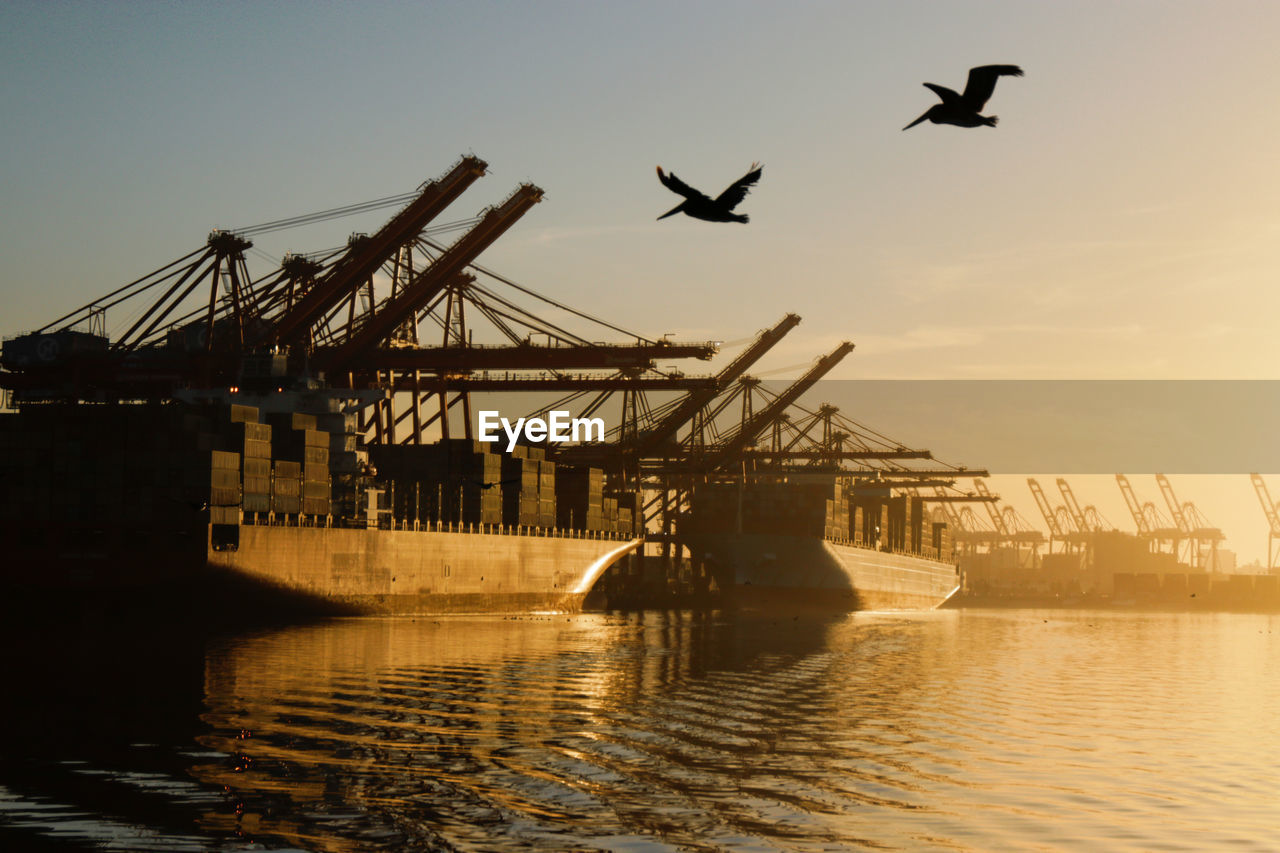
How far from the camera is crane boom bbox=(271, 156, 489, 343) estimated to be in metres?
90.0

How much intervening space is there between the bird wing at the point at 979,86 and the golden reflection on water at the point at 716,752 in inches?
363

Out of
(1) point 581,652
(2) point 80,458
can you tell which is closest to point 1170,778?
(1) point 581,652

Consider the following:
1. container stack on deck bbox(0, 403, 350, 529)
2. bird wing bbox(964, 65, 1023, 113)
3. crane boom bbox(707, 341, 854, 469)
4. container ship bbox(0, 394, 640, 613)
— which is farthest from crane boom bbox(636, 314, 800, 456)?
bird wing bbox(964, 65, 1023, 113)

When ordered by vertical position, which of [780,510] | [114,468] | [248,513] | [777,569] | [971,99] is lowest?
[777,569]

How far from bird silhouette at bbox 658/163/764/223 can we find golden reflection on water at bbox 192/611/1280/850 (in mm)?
7712

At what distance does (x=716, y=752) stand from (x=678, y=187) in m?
12.7

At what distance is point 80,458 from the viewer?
2263 inches

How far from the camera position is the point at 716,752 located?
2514 centimetres

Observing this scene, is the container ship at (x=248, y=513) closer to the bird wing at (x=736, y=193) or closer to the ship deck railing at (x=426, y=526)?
the ship deck railing at (x=426, y=526)

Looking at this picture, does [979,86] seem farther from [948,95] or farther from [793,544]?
[793,544]

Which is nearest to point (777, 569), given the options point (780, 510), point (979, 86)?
point (780, 510)

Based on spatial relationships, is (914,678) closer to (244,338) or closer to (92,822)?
(92,822)

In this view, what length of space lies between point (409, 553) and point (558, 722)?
44.8 m

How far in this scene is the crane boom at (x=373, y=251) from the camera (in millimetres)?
90000
